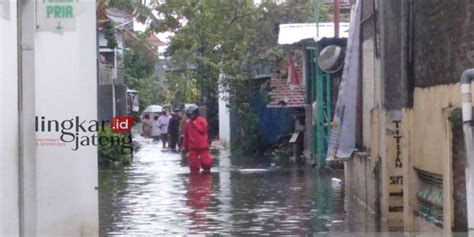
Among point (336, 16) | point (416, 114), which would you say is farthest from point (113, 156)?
point (416, 114)

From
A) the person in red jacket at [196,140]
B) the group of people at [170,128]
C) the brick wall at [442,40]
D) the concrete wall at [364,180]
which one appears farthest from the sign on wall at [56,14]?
the group of people at [170,128]

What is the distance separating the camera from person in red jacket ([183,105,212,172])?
23.2 m

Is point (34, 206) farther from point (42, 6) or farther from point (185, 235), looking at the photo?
point (185, 235)

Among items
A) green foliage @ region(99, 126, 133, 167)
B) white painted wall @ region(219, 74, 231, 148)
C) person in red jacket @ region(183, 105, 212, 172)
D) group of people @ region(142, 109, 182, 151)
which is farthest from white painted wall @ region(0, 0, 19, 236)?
white painted wall @ region(219, 74, 231, 148)

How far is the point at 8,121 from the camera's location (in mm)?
9125

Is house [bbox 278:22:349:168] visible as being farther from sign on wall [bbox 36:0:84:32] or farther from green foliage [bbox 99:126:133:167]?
sign on wall [bbox 36:0:84:32]

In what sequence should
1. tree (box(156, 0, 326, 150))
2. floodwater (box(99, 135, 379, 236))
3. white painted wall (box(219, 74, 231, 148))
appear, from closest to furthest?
floodwater (box(99, 135, 379, 236)) → tree (box(156, 0, 326, 150)) → white painted wall (box(219, 74, 231, 148))

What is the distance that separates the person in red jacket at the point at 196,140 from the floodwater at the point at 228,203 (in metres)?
0.42

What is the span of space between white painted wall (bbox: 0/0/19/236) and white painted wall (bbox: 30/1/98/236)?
0.65 feet

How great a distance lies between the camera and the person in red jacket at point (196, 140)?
2325 centimetres

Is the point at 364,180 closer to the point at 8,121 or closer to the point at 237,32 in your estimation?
the point at 8,121

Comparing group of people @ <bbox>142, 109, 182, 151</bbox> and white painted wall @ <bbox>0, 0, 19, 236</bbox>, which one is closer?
white painted wall @ <bbox>0, 0, 19, 236</bbox>

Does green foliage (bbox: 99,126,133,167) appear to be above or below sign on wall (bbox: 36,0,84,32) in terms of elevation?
below

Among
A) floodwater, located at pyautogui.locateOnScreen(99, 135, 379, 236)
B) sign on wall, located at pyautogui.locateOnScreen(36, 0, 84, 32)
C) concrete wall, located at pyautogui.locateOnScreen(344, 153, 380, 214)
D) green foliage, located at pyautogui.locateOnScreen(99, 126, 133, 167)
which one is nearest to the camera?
sign on wall, located at pyautogui.locateOnScreen(36, 0, 84, 32)
